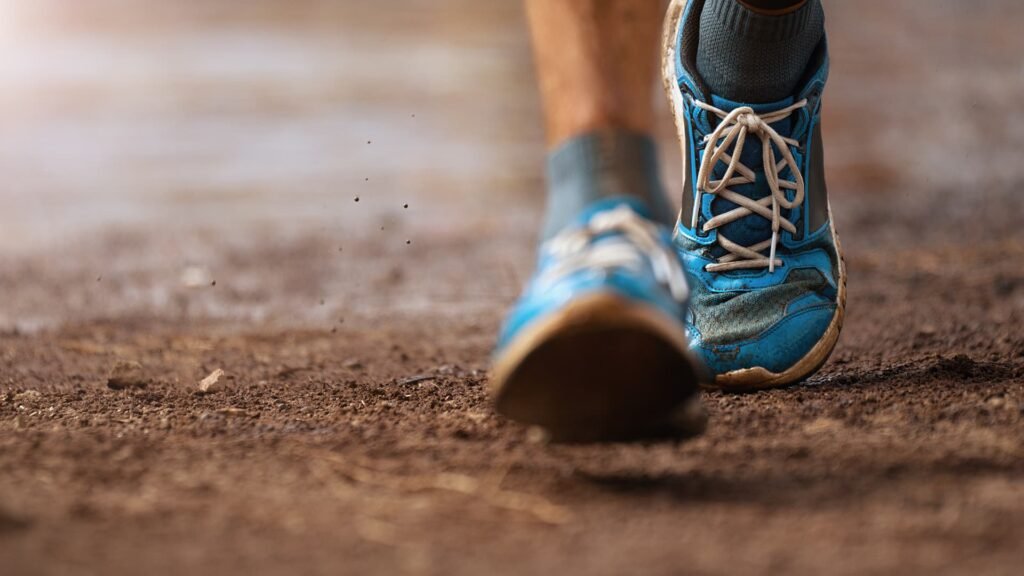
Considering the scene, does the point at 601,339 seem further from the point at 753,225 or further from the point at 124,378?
the point at 124,378

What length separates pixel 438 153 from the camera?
691 cm

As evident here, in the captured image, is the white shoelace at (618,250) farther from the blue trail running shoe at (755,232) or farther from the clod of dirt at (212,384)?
the clod of dirt at (212,384)

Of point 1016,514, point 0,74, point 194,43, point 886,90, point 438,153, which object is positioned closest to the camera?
point 1016,514

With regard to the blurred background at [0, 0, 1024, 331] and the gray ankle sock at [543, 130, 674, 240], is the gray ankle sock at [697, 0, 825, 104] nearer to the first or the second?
the gray ankle sock at [543, 130, 674, 240]

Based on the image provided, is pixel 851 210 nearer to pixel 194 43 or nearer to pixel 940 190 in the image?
pixel 940 190

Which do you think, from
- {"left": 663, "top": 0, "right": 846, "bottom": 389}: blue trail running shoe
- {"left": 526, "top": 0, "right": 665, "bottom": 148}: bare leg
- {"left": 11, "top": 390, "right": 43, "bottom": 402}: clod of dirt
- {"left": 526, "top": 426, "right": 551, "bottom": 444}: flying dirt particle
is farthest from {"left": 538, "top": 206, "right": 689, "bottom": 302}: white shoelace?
{"left": 11, "top": 390, "right": 43, "bottom": 402}: clod of dirt

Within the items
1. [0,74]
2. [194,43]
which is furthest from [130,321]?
[194,43]

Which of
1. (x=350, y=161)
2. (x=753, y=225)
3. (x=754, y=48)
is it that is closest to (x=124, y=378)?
(x=753, y=225)

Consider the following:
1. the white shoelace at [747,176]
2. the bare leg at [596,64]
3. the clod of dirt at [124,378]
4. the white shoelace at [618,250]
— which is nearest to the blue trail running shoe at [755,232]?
the white shoelace at [747,176]

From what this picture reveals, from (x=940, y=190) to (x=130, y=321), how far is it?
3.51 meters

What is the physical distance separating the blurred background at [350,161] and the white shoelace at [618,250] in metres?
1.95

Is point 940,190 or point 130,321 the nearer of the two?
point 130,321

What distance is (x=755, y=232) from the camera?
2082 millimetres

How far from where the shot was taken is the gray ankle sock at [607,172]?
1.54 meters
